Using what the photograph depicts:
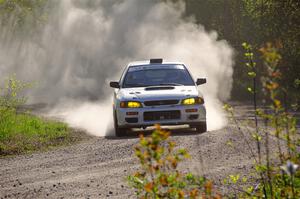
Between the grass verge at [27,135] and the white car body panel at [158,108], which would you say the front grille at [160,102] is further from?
the grass verge at [27,135]

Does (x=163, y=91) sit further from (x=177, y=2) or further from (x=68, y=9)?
(x=68, y=9)

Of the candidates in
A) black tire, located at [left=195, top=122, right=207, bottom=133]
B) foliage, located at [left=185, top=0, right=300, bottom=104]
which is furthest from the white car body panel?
foliage, located at [left=185, top=0, right=300, bottom=104]

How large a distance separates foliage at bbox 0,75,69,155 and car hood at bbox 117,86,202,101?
1693 millimetres

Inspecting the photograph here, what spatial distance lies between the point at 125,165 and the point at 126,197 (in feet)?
10.1

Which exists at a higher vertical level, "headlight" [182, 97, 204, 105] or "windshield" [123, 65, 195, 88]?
"windshield" [123, 65, 195, 88]

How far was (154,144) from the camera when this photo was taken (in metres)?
5.16

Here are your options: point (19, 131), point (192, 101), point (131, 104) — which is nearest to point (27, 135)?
point (19, 131)

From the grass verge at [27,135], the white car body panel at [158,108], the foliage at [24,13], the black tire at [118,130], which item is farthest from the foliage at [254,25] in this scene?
the foliage at [24,13]

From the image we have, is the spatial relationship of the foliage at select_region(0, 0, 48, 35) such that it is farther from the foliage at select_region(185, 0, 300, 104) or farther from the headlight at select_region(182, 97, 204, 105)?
the headlight at select_region(182, 97, 204, 105)

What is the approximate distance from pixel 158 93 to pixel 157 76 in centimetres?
135

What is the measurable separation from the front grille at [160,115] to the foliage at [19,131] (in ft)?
6.44

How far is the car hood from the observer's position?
1664 centimetres

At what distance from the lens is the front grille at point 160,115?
54.3ft

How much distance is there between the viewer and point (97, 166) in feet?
41.7
